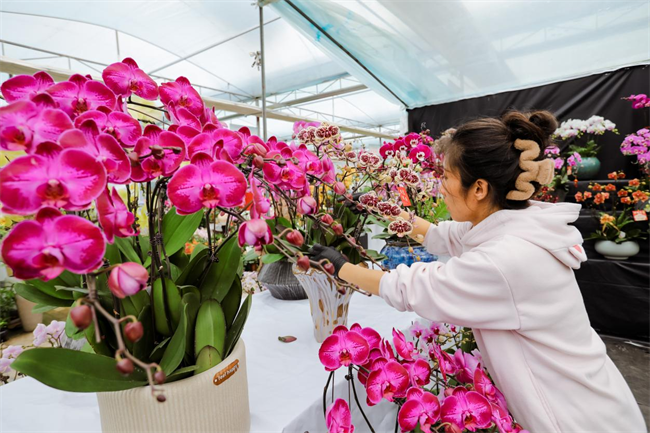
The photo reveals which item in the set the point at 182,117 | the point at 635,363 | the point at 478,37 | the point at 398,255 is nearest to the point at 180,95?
the point at 182,117

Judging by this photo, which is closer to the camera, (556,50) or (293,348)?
(293,348)

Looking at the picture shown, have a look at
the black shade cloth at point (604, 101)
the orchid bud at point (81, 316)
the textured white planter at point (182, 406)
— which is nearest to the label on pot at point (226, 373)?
the textured white planter at point (182, 406)

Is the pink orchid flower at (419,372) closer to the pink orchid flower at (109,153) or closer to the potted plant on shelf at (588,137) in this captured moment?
the pink orchid flower at (109,153)

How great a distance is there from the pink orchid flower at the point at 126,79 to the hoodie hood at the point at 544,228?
0.63m

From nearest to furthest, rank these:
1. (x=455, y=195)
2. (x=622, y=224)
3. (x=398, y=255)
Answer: (x=455, y=195)
(x=398, y=255)
(x=622, y=224)

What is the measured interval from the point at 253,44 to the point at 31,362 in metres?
5.03

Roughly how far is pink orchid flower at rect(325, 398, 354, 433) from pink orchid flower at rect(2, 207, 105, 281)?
0.37 meters

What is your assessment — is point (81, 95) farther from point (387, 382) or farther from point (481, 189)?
point (481, 189)

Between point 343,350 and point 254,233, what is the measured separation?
254mm

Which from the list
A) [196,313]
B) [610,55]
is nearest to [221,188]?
[196,313]

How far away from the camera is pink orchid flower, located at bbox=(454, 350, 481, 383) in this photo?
61cm

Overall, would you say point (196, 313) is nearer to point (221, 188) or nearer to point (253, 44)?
point (221, 188)

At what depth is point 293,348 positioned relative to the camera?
0.71m

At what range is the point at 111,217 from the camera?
0.85 ft
